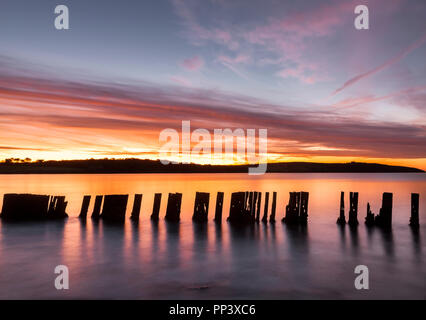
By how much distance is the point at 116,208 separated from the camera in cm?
1753

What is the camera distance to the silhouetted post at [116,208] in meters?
17.4

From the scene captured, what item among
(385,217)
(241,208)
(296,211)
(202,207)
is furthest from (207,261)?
(385,217)

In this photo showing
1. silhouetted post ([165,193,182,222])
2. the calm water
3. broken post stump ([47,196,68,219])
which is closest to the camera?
the calm water

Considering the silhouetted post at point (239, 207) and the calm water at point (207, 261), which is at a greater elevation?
the silhouetted post at point (239, 207)

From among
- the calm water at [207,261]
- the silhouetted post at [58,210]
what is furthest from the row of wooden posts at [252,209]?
the silhouetted post at [58,210]

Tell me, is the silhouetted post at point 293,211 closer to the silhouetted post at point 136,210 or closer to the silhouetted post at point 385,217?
the silhouetted post at point 385,217

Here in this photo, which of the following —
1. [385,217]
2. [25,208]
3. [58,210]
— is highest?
[25,208]

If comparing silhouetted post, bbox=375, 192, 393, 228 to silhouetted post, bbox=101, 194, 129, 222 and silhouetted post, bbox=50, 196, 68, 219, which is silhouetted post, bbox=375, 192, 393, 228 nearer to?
silhouetted post, bbox=101, 194, 129, 222

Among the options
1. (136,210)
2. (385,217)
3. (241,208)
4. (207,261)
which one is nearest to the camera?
(207,261)

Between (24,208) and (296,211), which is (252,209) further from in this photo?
(24,208)

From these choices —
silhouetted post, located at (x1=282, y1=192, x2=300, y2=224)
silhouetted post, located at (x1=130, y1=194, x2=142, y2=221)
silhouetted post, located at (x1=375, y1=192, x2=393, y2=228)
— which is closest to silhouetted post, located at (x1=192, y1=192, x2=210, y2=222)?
silhouetted post, located at (x1=130, y1=194, x2=142, y2=221)

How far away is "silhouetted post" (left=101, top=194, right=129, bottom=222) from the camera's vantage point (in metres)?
17.4

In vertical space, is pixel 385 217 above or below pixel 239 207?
below
